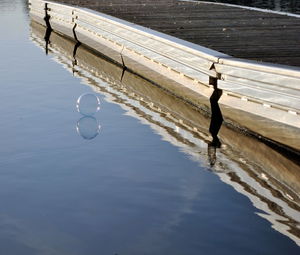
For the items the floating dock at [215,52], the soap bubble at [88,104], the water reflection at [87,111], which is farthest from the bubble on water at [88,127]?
the floating dock at [215,52]

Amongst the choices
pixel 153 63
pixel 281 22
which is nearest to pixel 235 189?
pixel 153 63

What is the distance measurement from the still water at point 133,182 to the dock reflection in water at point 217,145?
A: 2cm

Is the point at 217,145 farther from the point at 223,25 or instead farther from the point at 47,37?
the point at 47,37

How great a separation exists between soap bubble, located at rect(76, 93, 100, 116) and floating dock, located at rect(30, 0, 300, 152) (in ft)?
5.68

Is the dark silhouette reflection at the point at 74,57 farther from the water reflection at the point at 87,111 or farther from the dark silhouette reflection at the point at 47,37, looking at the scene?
the water reflection at the point at 87,111

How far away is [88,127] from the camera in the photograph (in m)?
12.0

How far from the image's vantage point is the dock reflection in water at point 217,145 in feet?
26.7

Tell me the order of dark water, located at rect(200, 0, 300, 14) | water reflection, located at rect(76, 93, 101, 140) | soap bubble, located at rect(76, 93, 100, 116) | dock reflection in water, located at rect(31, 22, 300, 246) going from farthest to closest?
dark water, located at rect(200, 0, 300, 14) < soap bubble, located at rect(76, 93, 100, 116) < water reflection, located at rect(76, 93, 101, 140) < dock reflection in water, located at rect(31, 22, 300, 246)

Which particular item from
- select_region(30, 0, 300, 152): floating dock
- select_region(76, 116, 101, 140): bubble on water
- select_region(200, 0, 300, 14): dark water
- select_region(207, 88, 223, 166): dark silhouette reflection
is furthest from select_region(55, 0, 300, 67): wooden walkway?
select_region(200, 0, 300, 14): dark water

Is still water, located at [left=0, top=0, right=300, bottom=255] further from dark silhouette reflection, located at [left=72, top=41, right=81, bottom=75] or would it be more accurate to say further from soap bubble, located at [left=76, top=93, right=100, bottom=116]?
dark silhouette reflection, located at [left=72, top=41, right=81, bottom=75]

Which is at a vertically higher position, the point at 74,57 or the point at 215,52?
the point at 215,52

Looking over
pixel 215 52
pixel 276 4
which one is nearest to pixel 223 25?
pixel 215 52

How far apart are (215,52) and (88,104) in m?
2.43

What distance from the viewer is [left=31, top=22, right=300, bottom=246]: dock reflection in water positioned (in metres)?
8.14
